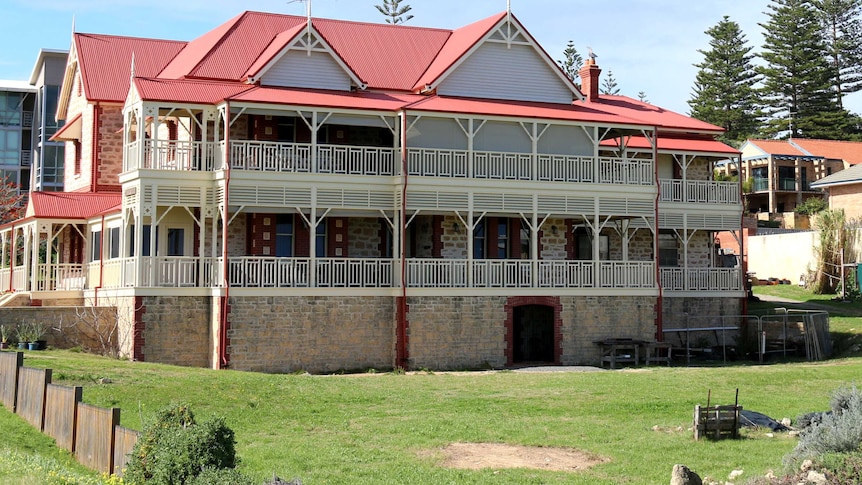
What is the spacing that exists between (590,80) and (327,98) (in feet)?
37.0

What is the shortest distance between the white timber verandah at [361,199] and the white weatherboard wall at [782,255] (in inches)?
577

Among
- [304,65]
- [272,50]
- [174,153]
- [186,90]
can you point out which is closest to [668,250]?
[304,65]

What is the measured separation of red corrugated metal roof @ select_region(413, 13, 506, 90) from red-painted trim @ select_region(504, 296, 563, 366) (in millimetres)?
7294

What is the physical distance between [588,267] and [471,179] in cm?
476

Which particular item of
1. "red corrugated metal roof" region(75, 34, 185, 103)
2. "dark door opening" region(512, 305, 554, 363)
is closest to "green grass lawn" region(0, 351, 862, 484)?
"dark door opening" region(512, 305, 554, 363)

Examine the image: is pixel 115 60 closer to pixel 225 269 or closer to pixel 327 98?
pixel 327 98

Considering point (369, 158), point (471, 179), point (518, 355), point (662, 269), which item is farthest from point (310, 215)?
point (662, 269)

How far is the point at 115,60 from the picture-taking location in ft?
131

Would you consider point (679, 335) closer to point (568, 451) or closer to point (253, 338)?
point (253, 338)

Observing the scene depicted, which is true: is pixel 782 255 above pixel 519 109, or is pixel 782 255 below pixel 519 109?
below

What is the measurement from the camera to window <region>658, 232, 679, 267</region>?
40.4 meters

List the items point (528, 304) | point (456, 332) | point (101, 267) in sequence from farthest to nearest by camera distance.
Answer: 1. point (101, 267)
2. point (528, 304)
3. point (456, 332)

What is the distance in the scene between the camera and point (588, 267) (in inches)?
1364

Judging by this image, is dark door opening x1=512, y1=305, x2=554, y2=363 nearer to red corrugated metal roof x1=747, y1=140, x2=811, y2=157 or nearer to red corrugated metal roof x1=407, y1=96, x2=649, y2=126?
red corrugated metal roof x1=407, y1=96, x2=649, y2=126
